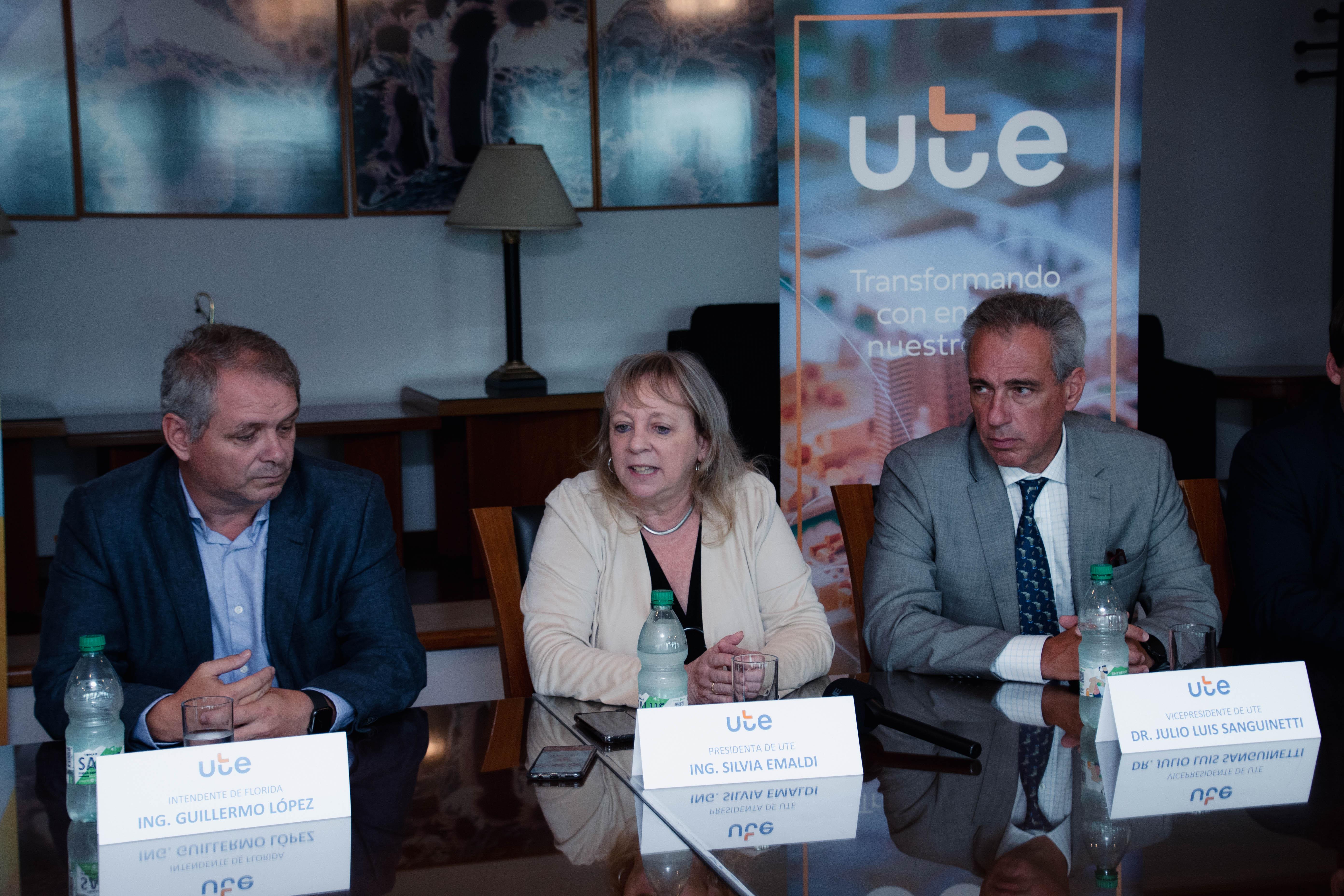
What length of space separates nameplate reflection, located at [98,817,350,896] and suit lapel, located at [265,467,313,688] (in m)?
0.69

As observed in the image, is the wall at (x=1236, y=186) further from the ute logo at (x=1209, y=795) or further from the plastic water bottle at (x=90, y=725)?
the plastic water bottle at (x=90, y=725)

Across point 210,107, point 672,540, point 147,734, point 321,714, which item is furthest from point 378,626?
point 210,107

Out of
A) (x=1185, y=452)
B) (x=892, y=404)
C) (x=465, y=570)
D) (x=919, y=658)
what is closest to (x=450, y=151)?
(x=465, y=570)

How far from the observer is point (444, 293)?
16.7 feet

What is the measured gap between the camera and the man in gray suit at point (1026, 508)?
2.12m

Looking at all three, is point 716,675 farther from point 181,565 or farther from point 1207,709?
point 181,565

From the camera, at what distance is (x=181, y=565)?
1.91 metres

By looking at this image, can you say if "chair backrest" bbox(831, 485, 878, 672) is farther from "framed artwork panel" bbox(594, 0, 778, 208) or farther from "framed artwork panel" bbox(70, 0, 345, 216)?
"framed artwork panel" bbox(70, 0, 345, 216)

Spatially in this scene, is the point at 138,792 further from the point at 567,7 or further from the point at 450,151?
the point at 567,7

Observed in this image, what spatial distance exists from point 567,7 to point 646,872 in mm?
4470

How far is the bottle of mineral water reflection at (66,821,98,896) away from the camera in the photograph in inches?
45.6

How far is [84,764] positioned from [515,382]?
319 centimetres

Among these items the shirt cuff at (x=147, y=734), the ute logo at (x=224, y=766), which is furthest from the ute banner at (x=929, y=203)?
the ute logo at (x=224, y=766)

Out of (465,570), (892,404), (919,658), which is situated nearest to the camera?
(919,658)
